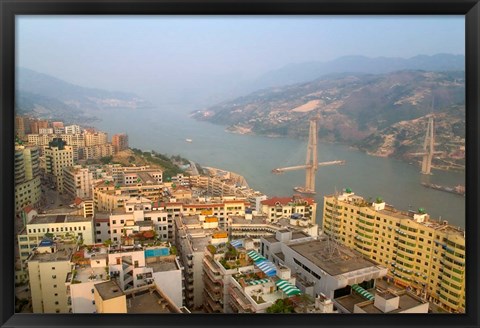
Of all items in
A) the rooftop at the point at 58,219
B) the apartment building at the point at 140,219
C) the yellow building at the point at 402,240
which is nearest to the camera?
the yellow building at the point at 402,240

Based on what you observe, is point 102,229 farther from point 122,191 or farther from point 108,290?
point 108,290

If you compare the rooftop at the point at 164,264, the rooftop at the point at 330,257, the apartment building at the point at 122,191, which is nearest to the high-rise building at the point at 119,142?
the apartment building at the point at 122,191

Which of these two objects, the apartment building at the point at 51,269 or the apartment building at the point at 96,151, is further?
the apartment building at the point at 96,151

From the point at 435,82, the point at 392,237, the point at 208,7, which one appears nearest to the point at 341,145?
the point at 435,82

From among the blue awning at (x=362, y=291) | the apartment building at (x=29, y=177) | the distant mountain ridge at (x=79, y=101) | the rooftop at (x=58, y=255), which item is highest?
the distant mountain ridge at (x=79, y=101)

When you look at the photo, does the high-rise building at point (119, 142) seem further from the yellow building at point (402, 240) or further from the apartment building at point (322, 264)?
the apartment building at point (322, 264)

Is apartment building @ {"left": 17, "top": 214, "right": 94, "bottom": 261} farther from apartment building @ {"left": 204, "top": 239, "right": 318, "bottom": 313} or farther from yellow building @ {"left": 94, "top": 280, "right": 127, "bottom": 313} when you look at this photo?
yellow building @ {"left": 94, "top": 280, "right": 127, "bottom": 313}

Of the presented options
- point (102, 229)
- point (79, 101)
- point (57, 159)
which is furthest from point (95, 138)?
point (102, 229)
